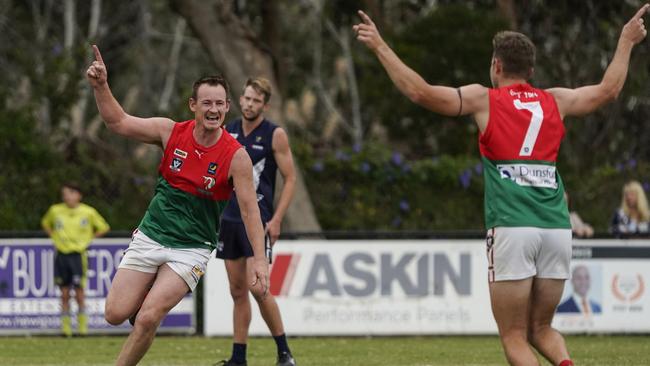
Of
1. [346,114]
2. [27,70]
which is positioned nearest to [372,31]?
[27,70]

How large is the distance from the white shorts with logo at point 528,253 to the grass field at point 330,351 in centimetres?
425

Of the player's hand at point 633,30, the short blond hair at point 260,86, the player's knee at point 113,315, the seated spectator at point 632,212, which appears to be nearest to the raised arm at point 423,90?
the player's hand at point 633,30

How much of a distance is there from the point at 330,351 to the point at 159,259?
5.06 metres

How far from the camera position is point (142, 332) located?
7.30 m

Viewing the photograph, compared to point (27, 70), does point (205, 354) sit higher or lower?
lower

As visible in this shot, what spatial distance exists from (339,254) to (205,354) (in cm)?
301

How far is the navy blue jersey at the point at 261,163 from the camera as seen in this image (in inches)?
388

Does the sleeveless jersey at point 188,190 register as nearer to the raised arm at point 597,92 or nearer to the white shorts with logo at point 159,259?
the white shorts with logo at point 159,259

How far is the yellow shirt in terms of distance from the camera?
1482 centimetres

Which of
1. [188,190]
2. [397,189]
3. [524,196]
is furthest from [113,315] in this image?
[397,189]

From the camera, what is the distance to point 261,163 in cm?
991

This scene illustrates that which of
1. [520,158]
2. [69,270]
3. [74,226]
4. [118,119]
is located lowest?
[69,270]

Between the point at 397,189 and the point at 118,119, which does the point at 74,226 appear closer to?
the point at 397,189

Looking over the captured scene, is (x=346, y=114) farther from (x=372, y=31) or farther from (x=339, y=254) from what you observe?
(x=372, y=31)
